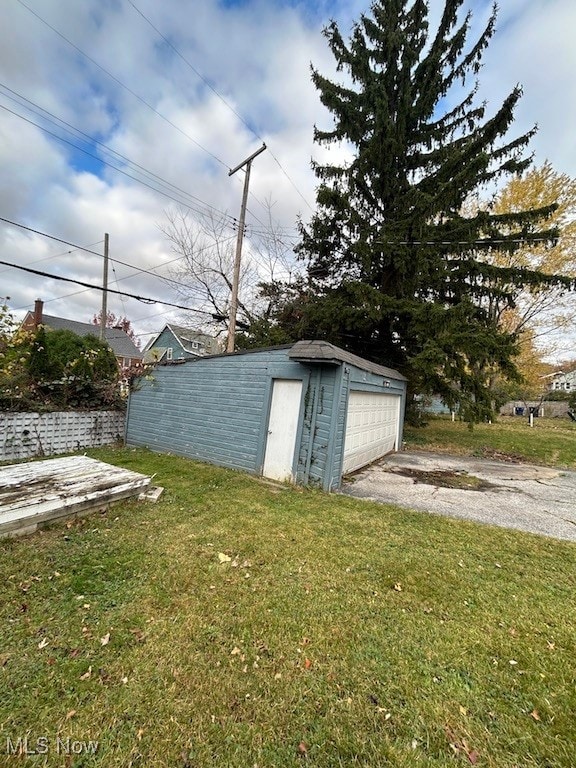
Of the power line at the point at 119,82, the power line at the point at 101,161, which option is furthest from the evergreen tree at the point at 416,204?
the power line at the point at 101,161

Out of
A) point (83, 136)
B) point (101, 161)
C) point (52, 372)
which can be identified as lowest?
point (52, 372)

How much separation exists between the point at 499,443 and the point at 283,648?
1175 centimetres

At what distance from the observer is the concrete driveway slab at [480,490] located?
4520 millimetres

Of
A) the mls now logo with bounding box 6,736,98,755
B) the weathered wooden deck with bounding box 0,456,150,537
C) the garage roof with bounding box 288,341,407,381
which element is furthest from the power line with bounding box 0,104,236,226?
the mls now logo with bounding box 6,736,98,755

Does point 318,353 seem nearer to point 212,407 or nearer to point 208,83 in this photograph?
point 212,407

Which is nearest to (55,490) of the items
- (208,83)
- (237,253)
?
(237,253)

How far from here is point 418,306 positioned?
9.68 meters

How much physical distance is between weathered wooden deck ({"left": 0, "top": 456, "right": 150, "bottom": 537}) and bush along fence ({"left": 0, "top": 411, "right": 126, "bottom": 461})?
313 centimetres

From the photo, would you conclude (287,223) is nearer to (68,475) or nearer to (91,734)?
(68,475)

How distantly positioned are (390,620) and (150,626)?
1668 millimetres

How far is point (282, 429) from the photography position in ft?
19.2

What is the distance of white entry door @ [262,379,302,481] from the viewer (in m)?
5.69

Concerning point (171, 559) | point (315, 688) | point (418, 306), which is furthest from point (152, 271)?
point (315, 688)

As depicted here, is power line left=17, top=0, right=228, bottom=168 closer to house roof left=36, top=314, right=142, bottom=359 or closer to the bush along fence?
the bush along fence
